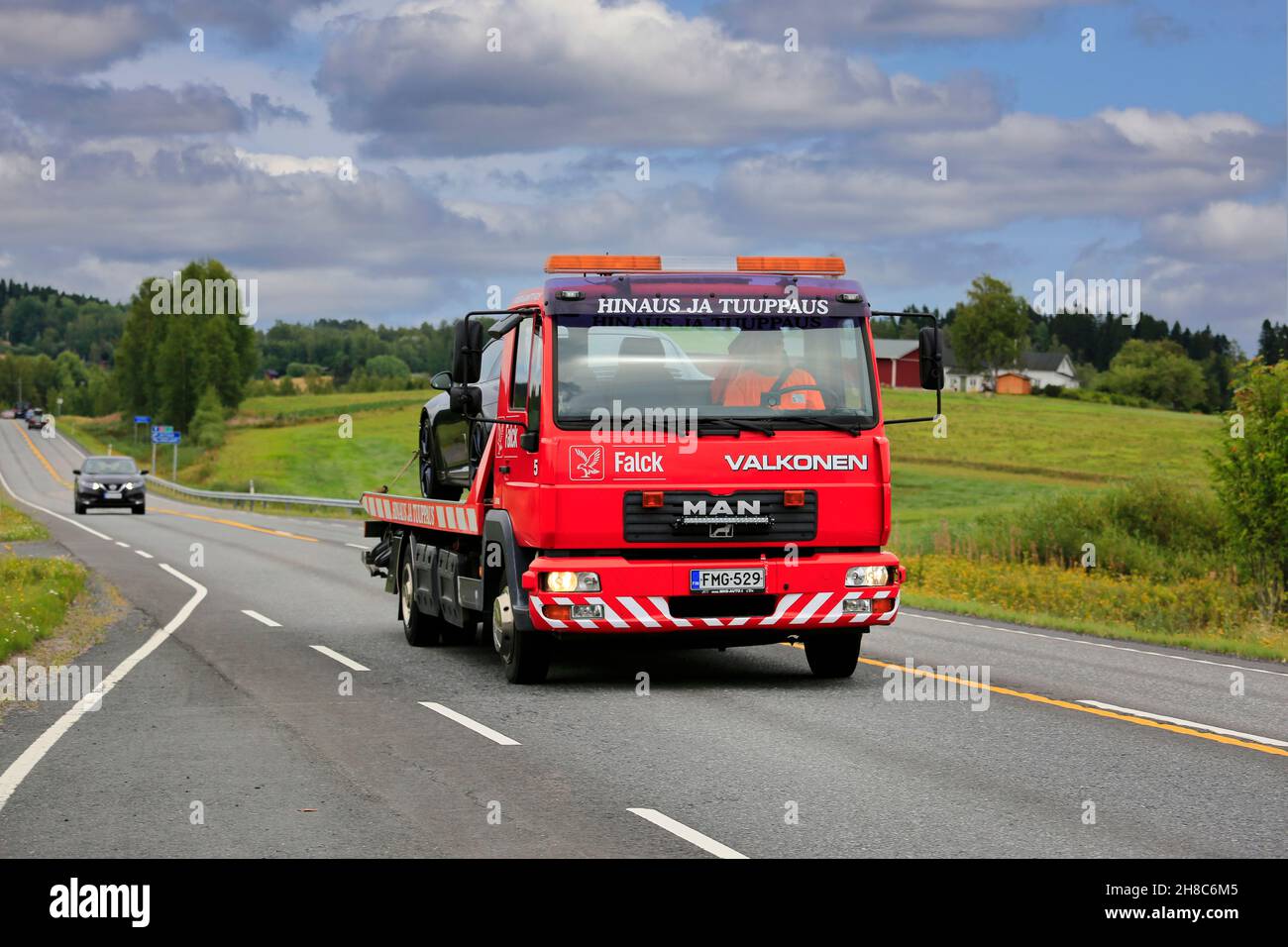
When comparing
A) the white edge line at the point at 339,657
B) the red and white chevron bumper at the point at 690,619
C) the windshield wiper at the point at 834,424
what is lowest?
the white edge line at the point at 339,657

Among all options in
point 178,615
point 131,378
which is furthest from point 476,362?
point 131,378

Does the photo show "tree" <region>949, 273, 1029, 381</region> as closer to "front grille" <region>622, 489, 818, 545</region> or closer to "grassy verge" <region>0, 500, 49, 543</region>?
"grassy verge" <region>0, 500, 49, 543</region>

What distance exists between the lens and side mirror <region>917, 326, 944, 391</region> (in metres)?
11.6

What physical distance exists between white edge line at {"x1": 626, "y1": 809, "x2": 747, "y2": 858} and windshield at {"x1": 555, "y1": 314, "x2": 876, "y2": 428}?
451 centimetres

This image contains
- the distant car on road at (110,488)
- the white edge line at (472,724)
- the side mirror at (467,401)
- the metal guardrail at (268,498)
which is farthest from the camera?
the metal guardrail at (268,498)

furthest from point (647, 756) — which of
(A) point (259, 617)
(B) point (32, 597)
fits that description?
(B) point (32, 597)

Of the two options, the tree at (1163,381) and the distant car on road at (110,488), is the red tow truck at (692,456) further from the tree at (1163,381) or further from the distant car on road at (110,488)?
Answer: the tree at (1163,381)

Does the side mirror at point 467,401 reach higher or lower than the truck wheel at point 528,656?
higher

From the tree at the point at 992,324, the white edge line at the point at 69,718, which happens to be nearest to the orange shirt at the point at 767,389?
the white edge line at the point at 69,718

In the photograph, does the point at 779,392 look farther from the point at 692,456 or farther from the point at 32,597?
the point at 32,597

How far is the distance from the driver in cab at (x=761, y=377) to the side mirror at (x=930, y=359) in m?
0.80

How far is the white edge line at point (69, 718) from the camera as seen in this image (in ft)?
27.8

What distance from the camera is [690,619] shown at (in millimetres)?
11531
